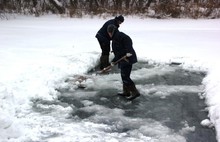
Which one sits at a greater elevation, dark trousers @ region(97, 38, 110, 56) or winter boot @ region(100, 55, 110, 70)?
dark trousers @ region(97, 38, 110, 56)

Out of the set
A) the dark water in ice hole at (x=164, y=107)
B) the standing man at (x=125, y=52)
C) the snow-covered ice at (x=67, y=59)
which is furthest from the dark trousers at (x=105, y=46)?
the standing man at (x=125, y=52)

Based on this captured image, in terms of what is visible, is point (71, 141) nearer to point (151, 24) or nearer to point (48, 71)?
point (48, 71)

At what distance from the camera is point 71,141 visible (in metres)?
6.21

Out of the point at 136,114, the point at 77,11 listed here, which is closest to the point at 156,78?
the point at 136,114

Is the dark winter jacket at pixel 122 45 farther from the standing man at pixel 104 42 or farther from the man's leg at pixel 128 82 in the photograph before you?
the standing man at pixel 104 42

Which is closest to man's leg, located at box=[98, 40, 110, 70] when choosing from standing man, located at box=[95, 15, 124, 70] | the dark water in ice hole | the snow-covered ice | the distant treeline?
standing man, located at box=[95, 15, 124, 70]

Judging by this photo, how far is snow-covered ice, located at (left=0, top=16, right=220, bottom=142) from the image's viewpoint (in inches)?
264

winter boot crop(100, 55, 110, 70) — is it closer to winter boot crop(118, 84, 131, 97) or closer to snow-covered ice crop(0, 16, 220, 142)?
snow-covered ice crop(0, 16, 220, 142)

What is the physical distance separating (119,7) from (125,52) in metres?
14.5

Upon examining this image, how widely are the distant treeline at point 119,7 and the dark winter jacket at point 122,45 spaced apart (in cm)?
1295

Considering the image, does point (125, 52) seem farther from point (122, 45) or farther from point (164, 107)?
point (164, 107)

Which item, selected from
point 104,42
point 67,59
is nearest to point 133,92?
point 104,42

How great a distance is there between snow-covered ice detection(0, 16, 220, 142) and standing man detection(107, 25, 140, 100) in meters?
0.91

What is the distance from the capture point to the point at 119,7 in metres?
22.3
